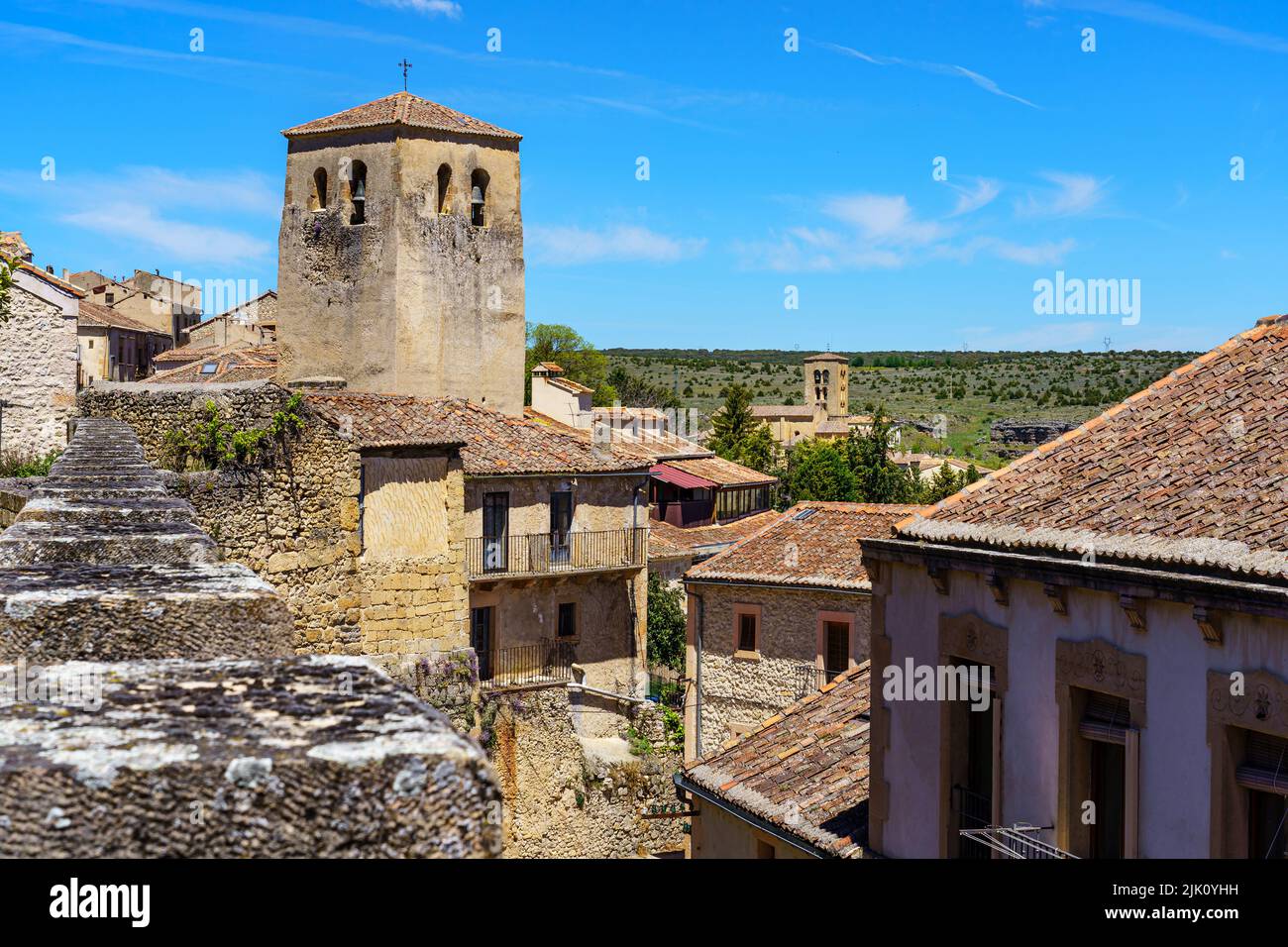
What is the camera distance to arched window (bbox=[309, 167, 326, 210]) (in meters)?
36.7

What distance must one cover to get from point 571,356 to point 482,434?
155 ft

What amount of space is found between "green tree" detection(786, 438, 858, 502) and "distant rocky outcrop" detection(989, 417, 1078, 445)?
19.7 metres

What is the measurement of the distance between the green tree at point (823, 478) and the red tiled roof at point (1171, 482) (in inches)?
1789

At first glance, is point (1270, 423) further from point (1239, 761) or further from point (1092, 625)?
point (1239, 761)

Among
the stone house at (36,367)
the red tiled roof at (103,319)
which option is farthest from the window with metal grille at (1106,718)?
the red tiled roof at (103,319)

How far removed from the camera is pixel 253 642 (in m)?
2.93

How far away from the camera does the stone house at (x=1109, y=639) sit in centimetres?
669

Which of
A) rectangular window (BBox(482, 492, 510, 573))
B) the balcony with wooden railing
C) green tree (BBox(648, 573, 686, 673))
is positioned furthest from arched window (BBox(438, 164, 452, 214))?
green tree (BBox(648, 573, 686, 673))

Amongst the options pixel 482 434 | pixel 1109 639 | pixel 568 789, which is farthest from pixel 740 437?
pixel 1109 639

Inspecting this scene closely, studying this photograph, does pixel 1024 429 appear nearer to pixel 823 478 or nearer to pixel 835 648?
pixel 823 478

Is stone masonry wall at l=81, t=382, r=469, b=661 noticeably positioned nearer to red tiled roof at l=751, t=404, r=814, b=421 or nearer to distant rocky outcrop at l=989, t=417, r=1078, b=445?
distant rocky outcrop at l=989, t=417, r=1078, b=445
